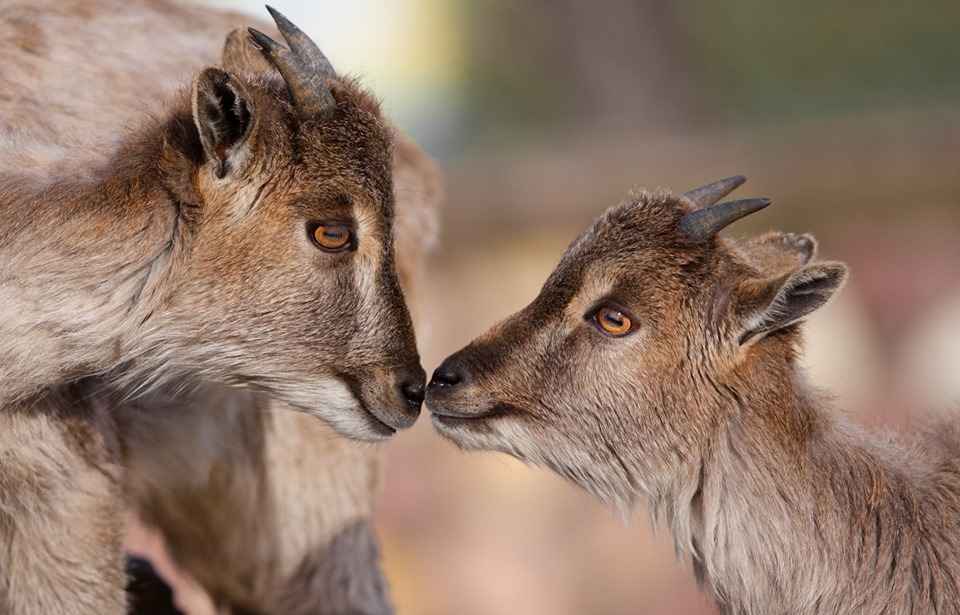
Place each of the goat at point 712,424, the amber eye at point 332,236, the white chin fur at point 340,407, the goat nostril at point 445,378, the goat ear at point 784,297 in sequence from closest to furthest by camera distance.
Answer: the goat ear at point 784,297, the goat at point 712,424, the goat nostril at point 445,378, the amber eye at point 332,236, the white chin fur at point 340,407

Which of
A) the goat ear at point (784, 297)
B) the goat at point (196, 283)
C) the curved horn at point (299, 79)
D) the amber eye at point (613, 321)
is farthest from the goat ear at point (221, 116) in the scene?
the goat ear at point (784, 297)

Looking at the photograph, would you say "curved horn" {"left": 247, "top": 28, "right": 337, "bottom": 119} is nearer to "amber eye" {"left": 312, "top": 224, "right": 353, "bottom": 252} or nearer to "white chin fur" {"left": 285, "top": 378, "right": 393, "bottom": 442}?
"amber eye" {"left": 312, "top": 224, "right": 353, "bottom": 252}

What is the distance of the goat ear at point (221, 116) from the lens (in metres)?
4.84

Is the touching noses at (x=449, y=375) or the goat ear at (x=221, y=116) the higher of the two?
the goat ear at (x=221, y=116)

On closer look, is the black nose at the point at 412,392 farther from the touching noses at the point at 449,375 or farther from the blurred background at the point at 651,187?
the blurred background at the point at 651,187

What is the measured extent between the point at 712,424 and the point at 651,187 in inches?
380

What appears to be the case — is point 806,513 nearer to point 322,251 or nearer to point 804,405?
point 804,405

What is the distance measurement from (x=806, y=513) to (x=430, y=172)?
320cm

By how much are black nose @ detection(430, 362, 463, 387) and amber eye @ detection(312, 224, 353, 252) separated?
0.60 m

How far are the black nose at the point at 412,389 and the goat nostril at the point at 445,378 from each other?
0.63 ft

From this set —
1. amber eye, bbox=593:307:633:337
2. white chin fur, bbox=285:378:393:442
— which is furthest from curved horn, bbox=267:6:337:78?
amber eye, bbox=593:307:633:337

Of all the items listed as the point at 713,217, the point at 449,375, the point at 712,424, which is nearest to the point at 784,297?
the point at 713,217

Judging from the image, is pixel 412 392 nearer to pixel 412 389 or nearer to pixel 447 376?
pixel 412 389

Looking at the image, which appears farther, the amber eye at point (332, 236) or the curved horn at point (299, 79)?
the amber eye at point (332, 236)
